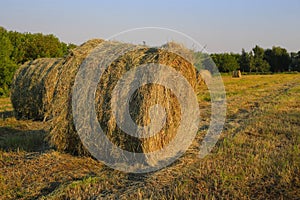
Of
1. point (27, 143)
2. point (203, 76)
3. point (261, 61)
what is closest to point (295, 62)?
point (261, 61)

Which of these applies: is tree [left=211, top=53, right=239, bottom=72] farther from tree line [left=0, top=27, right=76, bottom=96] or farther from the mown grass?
the mown grass

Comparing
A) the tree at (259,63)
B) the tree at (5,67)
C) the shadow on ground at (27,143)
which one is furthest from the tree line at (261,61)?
the shadow on ground at (27,143)

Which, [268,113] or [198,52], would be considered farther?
[268,113]

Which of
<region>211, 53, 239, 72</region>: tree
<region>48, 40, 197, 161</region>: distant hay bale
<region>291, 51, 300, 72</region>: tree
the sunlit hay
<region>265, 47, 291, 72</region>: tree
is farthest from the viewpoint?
<region>265, 47, 291, 72</region>: tree

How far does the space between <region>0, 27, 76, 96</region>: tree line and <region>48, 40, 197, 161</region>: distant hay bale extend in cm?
1653

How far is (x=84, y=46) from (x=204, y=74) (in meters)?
2.38

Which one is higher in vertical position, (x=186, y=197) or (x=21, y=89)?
(x=21, y=89)

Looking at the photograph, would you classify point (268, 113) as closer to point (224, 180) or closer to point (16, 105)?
point (224, 180)

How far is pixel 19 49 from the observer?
25.2 meters

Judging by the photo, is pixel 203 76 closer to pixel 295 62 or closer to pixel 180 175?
pixel 180 175

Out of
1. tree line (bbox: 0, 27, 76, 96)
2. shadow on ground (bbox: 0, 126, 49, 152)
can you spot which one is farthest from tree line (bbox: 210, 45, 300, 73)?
shadow on ground (bbox: 0, 126, 49, 152)

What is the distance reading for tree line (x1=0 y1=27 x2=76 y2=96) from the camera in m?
20.4

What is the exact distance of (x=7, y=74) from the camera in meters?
20.3

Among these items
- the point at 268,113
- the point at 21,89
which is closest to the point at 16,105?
the point at 21,89
